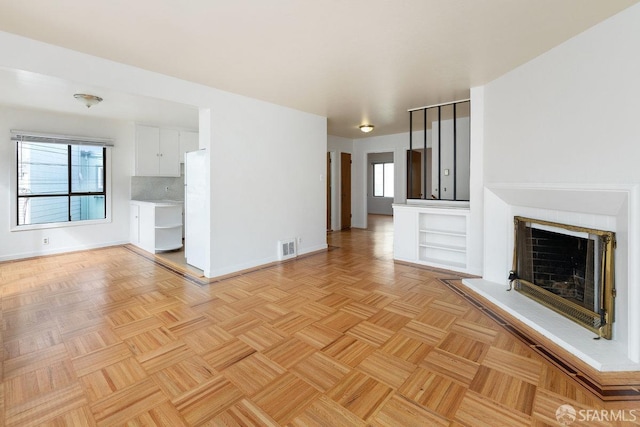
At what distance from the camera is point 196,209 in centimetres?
414

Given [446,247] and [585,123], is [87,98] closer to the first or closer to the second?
[446,247]

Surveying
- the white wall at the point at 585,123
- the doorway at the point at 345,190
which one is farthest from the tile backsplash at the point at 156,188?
the white wall at the point at 585,123

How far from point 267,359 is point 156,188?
5498 millimetres

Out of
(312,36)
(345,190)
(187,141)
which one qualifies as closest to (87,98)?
(187,141)

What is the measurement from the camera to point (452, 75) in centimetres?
340

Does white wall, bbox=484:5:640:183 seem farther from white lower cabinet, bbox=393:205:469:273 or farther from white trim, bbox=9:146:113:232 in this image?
white trim, bbox=9:146:113:232

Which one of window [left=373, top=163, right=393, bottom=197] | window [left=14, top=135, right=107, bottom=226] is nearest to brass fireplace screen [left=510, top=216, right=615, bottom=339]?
window [left=14, top=135, right=107, bottom=226]

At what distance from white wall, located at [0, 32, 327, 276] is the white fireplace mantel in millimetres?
2809

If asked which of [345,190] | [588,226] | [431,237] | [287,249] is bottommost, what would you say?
[287,249]

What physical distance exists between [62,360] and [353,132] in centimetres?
640

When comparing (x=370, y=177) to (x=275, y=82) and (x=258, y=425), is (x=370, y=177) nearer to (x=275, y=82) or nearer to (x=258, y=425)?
(x=275, y=82)

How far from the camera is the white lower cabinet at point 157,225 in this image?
5.21m

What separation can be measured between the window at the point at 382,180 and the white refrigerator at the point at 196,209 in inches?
→ 359

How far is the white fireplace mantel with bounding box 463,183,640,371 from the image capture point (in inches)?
77.3
